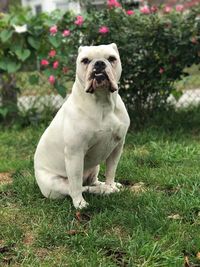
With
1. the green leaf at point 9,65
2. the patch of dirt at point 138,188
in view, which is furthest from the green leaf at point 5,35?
the patch of dirt at point 138,188

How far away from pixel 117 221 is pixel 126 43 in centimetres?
304

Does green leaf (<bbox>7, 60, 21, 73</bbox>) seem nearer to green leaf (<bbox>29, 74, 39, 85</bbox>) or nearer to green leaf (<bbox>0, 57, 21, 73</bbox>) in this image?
green leaf (<bbox>0, 57, 21, 73</bbox>)

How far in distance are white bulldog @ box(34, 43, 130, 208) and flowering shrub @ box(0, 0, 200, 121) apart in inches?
95.9

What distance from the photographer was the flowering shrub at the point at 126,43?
543 cm

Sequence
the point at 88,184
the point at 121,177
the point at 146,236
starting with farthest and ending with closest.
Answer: the point at 121,177 < the point at 88,184 < the point at 146,236

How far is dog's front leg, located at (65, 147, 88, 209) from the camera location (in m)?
3.02

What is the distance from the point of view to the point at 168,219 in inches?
113

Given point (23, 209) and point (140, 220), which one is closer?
point (140, 220)

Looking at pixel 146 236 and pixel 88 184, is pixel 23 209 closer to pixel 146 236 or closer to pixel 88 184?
pixel 88 184

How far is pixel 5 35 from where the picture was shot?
5.91m

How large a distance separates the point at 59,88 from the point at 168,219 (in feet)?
11.8

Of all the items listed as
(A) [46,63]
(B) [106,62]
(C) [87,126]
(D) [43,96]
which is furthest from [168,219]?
(D) [43,96]

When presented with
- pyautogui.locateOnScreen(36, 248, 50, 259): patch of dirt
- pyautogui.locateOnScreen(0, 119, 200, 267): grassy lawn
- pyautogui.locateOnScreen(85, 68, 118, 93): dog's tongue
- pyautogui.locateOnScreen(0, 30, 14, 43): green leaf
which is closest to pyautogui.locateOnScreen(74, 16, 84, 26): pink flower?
pyautogui.locateOnScreen(0, 30, 14, 43): green leaf

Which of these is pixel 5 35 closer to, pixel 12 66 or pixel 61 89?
pixel 12 66
